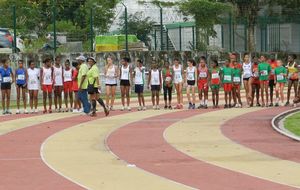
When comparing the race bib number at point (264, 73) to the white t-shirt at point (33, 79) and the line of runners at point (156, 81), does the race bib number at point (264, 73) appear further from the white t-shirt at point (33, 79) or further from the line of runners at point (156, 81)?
the white t-shirt at point (33, 79)

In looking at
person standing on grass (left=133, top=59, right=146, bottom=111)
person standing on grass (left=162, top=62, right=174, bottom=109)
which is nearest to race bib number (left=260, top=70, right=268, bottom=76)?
person standing on grass (left=162, top=62, right=174, bottom=109)

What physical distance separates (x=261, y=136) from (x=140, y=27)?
1000 inches

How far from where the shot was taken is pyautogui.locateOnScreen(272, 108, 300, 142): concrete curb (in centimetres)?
1415

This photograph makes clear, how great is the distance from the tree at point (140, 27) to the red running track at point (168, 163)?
19.4 meters

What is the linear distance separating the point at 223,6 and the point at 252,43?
3696mm

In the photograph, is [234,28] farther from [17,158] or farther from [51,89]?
[17,158]

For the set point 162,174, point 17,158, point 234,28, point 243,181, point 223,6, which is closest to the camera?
point 243,181

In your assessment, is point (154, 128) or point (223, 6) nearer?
point (154, 128)

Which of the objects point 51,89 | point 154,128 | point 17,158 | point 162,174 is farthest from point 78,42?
point 162,174

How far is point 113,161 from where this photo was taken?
11148mm

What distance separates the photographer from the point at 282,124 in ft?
54.0

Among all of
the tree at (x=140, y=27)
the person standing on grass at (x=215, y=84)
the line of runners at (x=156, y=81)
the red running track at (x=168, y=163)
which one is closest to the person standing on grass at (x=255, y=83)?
the line of runners at (x=156, y=81)

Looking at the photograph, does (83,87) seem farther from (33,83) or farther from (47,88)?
(33,83)

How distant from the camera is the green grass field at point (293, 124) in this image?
15084 millimetres
